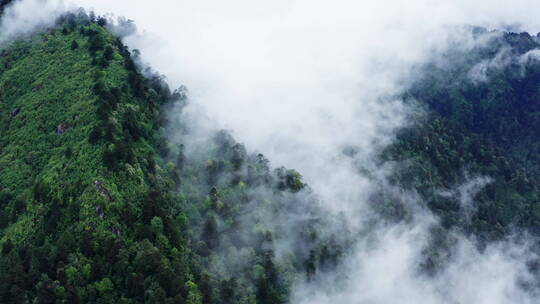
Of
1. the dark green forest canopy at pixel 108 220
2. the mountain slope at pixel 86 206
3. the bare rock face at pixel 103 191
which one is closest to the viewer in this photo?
the mountain slope at pixel 86 206

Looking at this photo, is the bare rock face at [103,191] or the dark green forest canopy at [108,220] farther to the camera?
the bare rock face at [103,191]

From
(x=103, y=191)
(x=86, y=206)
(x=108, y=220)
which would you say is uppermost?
(x=103, y=191)

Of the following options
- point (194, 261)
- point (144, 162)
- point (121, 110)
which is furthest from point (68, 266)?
→ point (121, 110)

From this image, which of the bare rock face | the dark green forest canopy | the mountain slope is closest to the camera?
the mountain slope

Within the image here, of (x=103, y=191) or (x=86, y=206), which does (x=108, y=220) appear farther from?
(x=103, y=191)

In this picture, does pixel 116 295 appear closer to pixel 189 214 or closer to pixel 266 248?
pixel 189 214

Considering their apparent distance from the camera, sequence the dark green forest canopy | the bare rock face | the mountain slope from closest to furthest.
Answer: the mountain slope < the dark green forest canopy < the bare rock face

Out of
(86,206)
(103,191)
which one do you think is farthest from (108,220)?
(103,191)

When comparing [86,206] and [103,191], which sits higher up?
[103,191]

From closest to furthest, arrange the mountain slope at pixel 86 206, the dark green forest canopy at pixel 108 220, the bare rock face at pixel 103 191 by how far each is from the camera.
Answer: the mountain slope at pixel 86 206 → the dark green forest canopy at pixel 108 220 → the bare rock face at pixel 103 191

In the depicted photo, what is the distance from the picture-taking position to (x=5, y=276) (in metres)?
134

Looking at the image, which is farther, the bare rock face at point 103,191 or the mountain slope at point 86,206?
the bare rock face at point 103,191

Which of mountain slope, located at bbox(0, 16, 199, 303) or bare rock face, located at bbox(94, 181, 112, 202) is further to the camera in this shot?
bare rock face, located at bbox(94, 181, 112, 202)

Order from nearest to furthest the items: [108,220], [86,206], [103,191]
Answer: [108,220]
[86,206]
[103,191]
